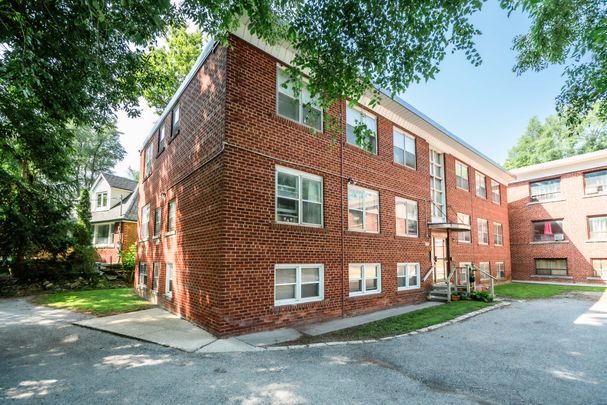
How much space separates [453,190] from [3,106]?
60.2 feet

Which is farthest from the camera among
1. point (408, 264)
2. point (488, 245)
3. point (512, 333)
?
point (488, 245)

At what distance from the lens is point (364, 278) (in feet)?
35.9

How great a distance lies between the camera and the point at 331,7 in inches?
227

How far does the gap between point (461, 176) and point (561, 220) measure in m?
11.1

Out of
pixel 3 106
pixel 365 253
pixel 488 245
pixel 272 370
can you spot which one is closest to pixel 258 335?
pixel 272 370

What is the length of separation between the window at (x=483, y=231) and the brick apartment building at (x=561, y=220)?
→ 6736 mm

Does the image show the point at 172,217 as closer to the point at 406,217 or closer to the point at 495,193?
the point at 406,217

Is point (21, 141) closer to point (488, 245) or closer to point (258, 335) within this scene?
point (258, 335)

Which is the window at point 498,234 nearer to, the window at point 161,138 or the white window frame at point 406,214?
the white window frame at point 406,214

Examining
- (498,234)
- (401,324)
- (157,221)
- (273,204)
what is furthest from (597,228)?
(157,221)

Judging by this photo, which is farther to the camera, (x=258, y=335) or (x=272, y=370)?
(x=258, y=335)

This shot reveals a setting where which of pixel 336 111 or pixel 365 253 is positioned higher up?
pixel 336 111

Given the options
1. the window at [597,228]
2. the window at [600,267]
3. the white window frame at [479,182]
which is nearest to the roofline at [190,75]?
the white window frame at [479,182]

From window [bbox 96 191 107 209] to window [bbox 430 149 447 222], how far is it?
28.1 meters
